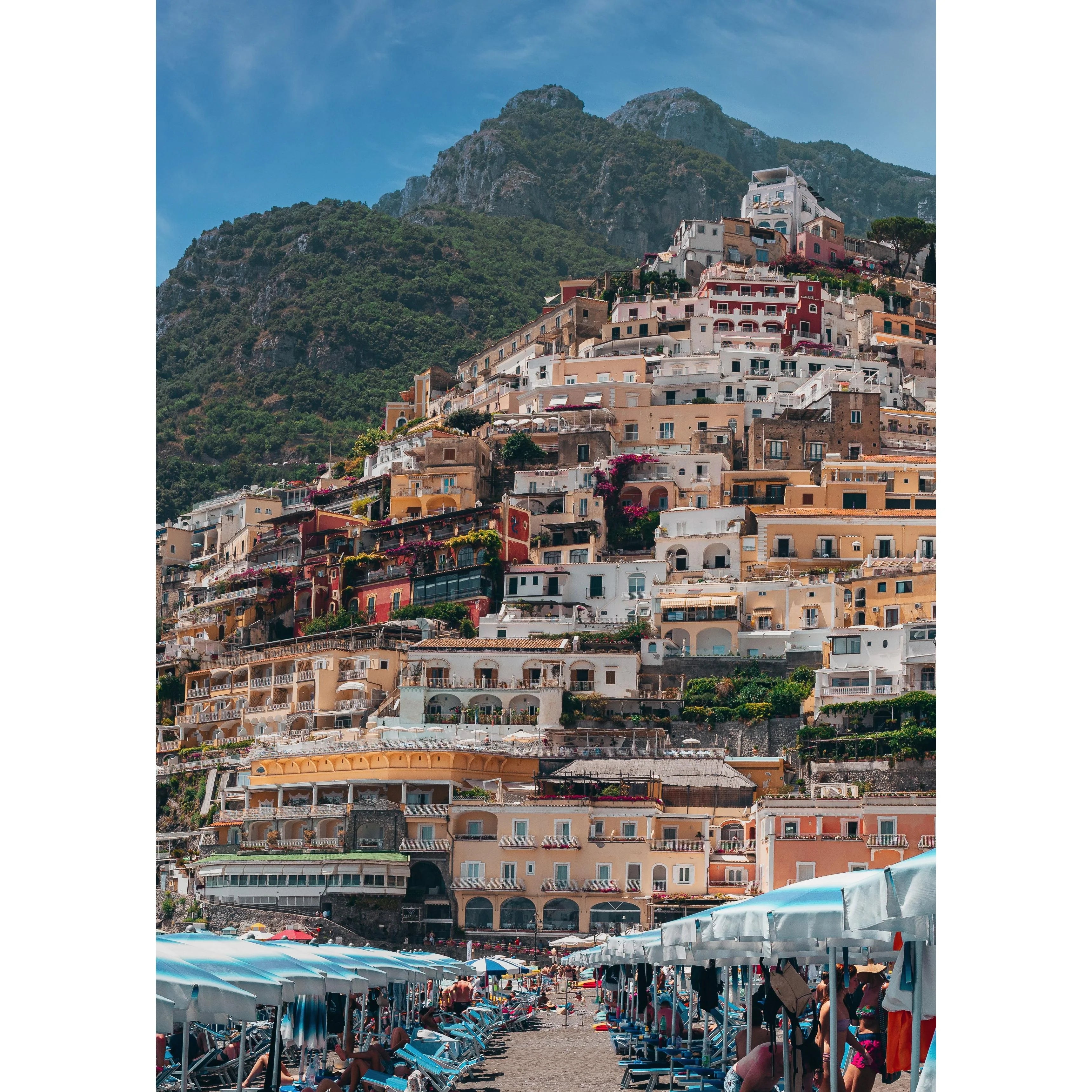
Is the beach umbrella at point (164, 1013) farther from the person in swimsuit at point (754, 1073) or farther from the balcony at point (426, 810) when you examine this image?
the balcony at point (426, 810)

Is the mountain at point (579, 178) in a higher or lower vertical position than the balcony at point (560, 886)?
higher

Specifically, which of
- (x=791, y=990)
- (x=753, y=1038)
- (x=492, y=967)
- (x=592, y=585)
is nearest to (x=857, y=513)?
(x=592, y=585)

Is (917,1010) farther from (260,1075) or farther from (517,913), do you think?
(517,913)

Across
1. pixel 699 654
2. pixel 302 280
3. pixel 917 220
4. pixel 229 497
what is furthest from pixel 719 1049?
pixel 302 280

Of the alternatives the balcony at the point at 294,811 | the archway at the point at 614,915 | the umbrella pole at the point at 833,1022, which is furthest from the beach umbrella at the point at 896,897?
the balcony at the point at 294,811
